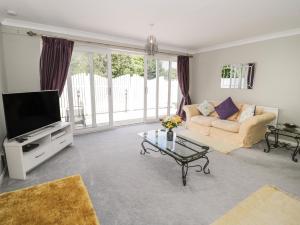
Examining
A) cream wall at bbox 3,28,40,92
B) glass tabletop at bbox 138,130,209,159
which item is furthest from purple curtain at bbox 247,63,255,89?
cream wall at bbox 3,28,40,92

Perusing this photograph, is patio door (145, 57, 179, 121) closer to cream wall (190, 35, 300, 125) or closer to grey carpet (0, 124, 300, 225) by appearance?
cream wall (190, 35, 300, 125)

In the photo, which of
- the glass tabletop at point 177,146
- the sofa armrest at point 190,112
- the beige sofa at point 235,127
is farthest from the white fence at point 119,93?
the glass tabletop at point 177,146

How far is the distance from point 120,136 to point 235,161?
2.63 meters

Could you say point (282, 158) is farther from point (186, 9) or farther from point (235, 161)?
point (186, 9)

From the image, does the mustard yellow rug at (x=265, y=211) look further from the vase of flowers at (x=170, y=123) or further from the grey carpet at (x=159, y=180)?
the vase of flowers at (x=170, y=123)

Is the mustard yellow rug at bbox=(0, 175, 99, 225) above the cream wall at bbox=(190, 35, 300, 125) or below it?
below

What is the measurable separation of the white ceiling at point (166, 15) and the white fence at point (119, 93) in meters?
1.29

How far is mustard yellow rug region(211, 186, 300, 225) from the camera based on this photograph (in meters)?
1.69

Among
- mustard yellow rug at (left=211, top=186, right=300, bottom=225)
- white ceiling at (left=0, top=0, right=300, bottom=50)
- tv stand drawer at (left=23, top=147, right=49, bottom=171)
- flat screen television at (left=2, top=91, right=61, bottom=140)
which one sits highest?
white ceiling at (left=0, top=0, right=300, bottom=50)

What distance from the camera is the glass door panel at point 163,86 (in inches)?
218

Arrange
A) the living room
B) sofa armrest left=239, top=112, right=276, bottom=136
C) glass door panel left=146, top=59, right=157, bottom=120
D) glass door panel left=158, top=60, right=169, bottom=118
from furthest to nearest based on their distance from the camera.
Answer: glass door panel left=158, top=60, right=169, bottom=118 < glass door panel left=146, top=59, right=157, bottom=120 < sofa armrest left=239, top=112, right=276, bottom=136 < the living room

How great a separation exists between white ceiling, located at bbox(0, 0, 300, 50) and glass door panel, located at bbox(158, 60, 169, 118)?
159 cm

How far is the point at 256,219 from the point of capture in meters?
1.71

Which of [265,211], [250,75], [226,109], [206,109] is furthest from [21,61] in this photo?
[250,75]
